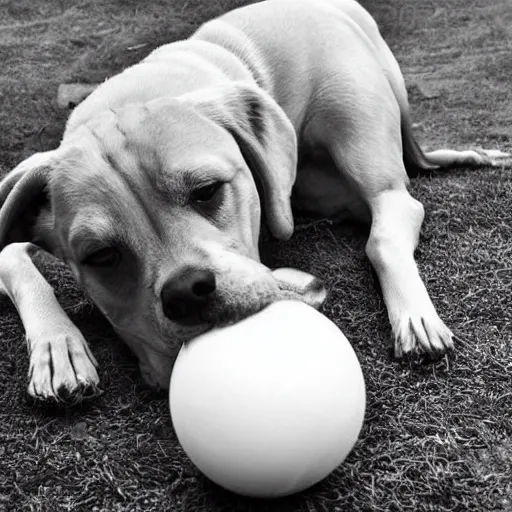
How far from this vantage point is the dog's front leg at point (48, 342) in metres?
2.40

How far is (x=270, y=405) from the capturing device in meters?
1.69

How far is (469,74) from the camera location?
5270 millimetres

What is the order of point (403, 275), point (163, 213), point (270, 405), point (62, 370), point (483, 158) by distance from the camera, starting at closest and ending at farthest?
point (270, 405) → point (163, 213) → point (62, 370) → point (403, 275) → point (483, 158)

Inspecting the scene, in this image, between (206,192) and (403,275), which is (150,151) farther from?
(403,275)

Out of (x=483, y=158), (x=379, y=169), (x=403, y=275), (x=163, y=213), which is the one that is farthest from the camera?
(x=483, y=158)

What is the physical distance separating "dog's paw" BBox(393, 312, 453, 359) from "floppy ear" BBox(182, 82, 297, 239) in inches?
21.5

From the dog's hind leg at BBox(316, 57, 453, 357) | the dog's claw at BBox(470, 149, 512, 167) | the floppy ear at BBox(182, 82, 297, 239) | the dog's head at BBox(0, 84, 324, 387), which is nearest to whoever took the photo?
the dog's head at BBox(0, 84, 324, 387)

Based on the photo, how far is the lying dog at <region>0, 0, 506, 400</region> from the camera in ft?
7.15

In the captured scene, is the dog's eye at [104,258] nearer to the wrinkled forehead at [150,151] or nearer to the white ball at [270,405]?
the wrinkled forehead at [150,151]

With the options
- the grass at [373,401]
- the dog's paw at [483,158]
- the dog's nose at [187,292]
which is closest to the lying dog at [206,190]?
the dog's nose at [187,292]

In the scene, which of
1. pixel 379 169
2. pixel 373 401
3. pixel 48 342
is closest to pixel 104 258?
pixel 48 342

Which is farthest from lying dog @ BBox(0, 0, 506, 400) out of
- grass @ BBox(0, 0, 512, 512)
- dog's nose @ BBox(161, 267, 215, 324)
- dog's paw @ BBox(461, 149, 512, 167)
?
dog's paw @ BBox(461, 149, 512, 167)

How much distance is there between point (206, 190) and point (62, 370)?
763 millimetres

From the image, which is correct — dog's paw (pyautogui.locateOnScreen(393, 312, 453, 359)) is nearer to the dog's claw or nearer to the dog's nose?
the dog's nose
